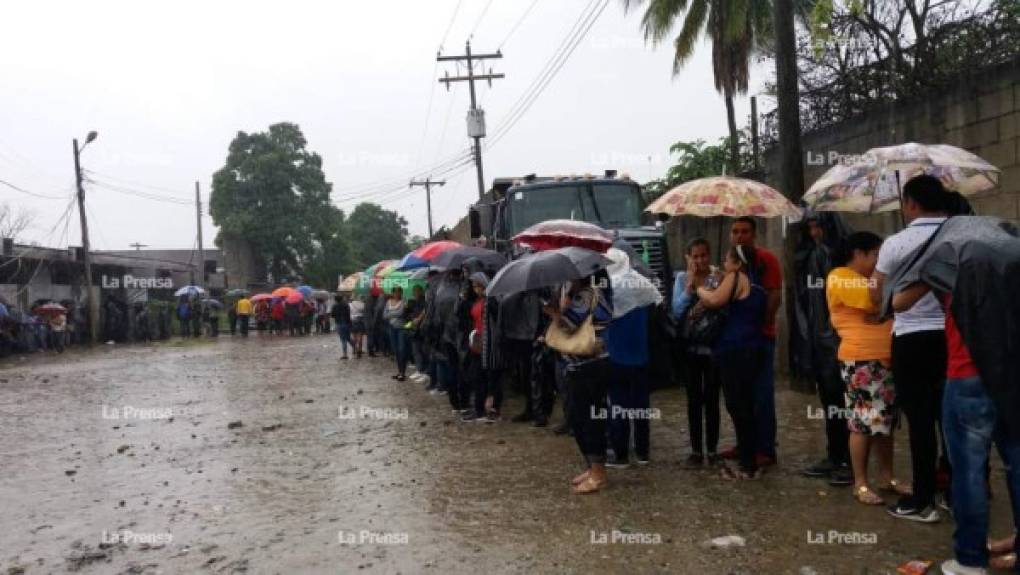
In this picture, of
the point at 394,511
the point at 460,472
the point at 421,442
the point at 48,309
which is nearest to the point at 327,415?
the point at 421,442

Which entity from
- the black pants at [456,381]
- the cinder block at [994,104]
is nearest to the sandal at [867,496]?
the cinder block at [994,104]

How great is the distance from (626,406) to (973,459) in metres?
2.79

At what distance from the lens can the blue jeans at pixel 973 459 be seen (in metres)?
3.80

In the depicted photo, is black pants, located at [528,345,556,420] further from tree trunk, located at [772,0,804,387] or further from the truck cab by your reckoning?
tree trunk, located at [772,0,804,387]

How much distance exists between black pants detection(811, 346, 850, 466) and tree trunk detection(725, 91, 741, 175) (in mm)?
9761

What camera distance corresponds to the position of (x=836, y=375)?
5.56 metres

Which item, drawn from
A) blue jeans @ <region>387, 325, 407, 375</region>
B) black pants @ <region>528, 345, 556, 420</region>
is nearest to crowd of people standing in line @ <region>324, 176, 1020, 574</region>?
black pants @ <region>528, 345, 556, 420</region>

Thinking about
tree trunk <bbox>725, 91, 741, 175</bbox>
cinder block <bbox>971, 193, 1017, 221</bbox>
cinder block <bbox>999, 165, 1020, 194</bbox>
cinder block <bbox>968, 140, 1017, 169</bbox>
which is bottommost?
cinder block <bbox>971, 193, 1017, 221</bbox>

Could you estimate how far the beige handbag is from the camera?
18.7ft

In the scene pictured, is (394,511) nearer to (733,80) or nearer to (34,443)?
(34,443)

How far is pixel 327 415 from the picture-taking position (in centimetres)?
1040

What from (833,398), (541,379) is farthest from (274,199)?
(833,398)

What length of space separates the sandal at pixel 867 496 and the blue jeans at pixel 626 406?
1728mm

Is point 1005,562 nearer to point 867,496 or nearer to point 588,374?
point 867,496
